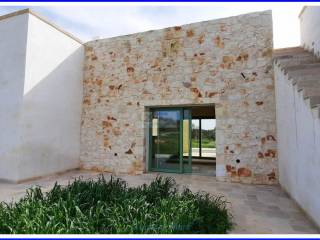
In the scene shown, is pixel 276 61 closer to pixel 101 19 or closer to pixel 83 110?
pixel 101 19

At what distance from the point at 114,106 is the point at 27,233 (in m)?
4.35

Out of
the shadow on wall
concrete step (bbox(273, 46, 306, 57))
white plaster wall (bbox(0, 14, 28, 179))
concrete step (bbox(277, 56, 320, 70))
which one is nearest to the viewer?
concrete step (bbox(277, 56, 320, 70))

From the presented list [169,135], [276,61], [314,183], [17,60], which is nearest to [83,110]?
[17,60]

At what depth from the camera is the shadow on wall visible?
4.78m

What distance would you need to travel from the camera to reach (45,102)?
523 centimetres

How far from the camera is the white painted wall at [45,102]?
4.72 m

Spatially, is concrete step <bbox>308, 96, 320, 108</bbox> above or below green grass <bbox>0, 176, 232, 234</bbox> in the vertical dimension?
above

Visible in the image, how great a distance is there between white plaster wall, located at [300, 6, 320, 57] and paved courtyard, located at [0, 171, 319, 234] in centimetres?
316

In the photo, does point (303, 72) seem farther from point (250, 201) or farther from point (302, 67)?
point (250, 201)

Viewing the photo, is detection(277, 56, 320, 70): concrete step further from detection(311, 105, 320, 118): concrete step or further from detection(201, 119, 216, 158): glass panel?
detection(201, 119, 216, 158): glass panel

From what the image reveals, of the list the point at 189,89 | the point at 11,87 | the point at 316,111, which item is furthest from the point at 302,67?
the point at 11,87

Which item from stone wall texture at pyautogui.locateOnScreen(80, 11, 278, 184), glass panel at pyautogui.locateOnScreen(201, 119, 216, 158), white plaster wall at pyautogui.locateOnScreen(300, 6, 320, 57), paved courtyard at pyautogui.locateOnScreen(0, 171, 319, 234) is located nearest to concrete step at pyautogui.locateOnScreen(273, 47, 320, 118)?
white plaster wall at pyautogui.locateOnScreen(300, 6, 320, 57)

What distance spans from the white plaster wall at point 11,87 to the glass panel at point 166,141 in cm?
333

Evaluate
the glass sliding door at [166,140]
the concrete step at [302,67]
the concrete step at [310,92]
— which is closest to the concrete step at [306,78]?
the concrete step at [310,92]
